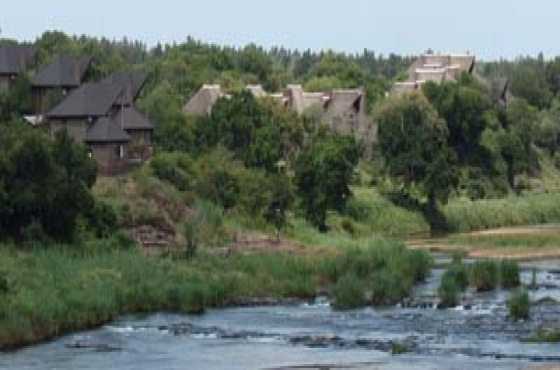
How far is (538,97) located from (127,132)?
82.1 m

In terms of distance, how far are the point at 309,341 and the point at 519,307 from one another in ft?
26.8

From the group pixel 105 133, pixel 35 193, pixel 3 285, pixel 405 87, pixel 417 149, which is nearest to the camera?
pixel 3 285

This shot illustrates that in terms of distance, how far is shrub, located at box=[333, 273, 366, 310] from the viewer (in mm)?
65500

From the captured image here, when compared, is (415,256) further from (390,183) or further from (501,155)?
(501,155)

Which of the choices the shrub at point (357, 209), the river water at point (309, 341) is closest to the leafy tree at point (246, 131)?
the shrub at point (357, 209)

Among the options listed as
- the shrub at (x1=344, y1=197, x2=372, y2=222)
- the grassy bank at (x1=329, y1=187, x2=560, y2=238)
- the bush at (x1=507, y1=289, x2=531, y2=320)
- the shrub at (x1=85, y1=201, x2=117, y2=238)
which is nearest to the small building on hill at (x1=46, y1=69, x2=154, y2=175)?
the grassy bank at (x1=329, y1=187, x2=560, y2=238)

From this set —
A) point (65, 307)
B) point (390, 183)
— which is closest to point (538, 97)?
point (390, 183)

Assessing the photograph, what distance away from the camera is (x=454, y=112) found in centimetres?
12938

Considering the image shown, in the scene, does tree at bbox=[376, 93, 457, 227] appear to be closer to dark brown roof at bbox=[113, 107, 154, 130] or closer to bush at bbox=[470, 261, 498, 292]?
dark brown roof at bbox=[113, 107, 154, 130]

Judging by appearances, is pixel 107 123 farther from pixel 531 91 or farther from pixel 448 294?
pixel 531 91

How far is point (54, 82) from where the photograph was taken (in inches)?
4139

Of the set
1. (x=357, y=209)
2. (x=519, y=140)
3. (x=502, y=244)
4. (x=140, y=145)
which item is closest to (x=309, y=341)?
(x=502, y=244)

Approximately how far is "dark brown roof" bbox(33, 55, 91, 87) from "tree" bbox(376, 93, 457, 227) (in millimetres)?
22939

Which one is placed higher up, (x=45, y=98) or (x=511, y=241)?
(x=45, y=98)
